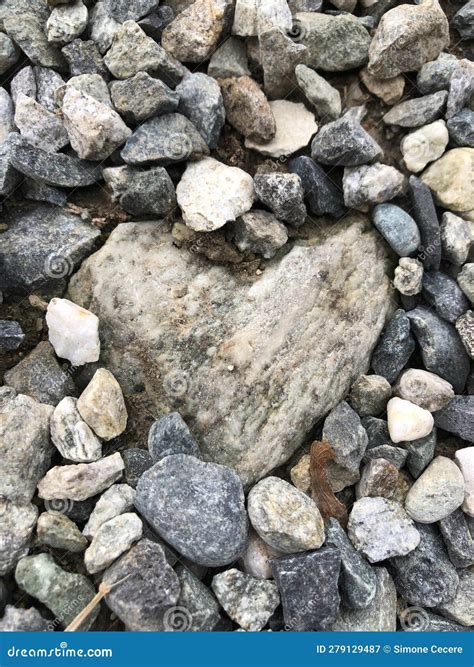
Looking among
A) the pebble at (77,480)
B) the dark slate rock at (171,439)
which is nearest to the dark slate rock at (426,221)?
the dark slate rock at (171,439)

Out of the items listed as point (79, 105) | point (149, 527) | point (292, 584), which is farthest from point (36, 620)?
point (79, 105)

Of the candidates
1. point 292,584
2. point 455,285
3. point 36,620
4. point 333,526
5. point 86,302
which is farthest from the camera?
point 455,285

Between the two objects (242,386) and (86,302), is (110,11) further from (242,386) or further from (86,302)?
(242,386)

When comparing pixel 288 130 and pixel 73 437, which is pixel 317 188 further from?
Result: pixel 73 437

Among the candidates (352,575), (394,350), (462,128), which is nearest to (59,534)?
(352,575)

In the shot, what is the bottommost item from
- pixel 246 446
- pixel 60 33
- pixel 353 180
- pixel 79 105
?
pixel 246 446

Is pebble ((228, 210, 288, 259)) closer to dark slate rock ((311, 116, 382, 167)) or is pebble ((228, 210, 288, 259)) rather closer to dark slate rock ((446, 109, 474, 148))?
dark slate rock ((311, 116, 382, 167))

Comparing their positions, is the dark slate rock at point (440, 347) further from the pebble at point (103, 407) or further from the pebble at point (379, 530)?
the pebble at point (103, 407)
